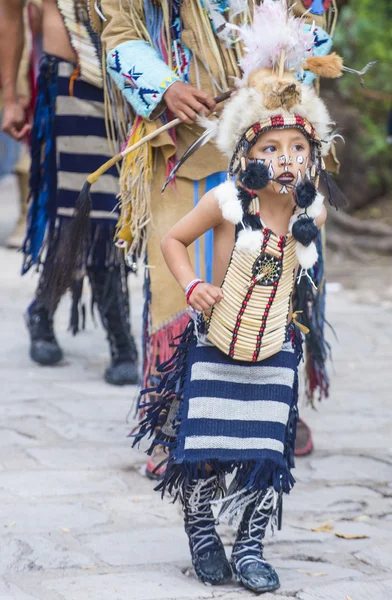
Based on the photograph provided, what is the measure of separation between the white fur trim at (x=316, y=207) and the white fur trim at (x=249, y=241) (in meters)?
0.14

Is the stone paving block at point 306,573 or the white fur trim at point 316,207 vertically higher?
the white fur trim at point 316,207

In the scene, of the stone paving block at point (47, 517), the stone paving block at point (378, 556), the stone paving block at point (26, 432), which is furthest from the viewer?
the stone paving block at point (26, 432)

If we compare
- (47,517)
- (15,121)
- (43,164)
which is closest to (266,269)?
(47,517)

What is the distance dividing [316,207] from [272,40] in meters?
0.40

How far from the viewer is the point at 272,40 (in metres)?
2.24

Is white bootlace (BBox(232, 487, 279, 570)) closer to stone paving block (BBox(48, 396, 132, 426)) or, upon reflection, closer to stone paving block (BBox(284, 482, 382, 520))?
stone paving block (BBox(284, 482, 382, 520))

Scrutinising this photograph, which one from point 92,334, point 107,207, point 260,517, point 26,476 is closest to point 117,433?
point 26,476

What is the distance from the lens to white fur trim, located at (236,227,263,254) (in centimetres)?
219

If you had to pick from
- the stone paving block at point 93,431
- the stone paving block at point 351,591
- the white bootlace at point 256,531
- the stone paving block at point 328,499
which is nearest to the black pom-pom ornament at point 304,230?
the white bootlace at point 256,531

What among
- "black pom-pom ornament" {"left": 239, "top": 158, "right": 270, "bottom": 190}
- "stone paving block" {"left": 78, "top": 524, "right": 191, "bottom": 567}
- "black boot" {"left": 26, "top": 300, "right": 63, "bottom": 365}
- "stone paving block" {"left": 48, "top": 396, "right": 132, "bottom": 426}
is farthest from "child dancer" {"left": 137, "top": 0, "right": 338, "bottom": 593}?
"black boot" {"left": 26, "top": 300, "right": 63, "bottom": 365}

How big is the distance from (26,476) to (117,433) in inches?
21.3

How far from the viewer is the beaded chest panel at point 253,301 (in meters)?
2.21

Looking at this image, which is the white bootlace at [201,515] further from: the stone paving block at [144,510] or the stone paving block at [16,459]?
the stone paving block at [16,459]

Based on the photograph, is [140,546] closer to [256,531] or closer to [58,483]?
[256,531]
